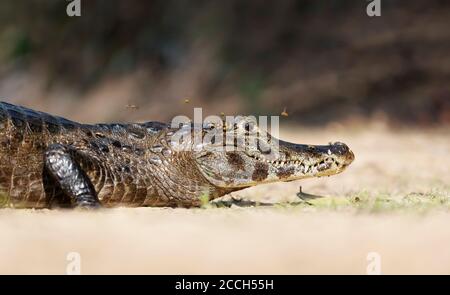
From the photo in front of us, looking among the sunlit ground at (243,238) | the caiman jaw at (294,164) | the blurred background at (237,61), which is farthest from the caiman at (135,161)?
the blurred background at (237,61)

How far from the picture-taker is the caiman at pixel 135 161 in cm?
590

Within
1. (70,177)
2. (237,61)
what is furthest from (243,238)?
(237,61)

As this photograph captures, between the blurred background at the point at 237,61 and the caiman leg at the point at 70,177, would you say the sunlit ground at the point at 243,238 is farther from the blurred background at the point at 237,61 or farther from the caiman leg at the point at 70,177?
the blurred background at the point at 237,61

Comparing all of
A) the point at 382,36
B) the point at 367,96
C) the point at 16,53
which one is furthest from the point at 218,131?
the point at 16,53

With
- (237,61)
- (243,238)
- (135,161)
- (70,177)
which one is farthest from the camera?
(237,61)

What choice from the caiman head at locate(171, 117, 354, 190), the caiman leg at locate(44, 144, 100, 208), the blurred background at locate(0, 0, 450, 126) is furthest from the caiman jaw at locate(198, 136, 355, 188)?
the blurred background at locate(0, 0, 450, 126)

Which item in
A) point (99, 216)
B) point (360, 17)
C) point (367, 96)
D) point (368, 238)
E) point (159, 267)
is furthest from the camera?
point (360, 17)

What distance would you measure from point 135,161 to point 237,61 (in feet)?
32.6

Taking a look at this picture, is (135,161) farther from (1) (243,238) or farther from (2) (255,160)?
(1) (243,238)

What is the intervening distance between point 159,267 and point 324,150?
2.98 metres

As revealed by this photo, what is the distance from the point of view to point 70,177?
18.9 feet

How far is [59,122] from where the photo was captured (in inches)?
246

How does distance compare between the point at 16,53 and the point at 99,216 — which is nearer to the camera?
the point at 99,216

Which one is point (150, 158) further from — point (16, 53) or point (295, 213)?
point (16, 53)
